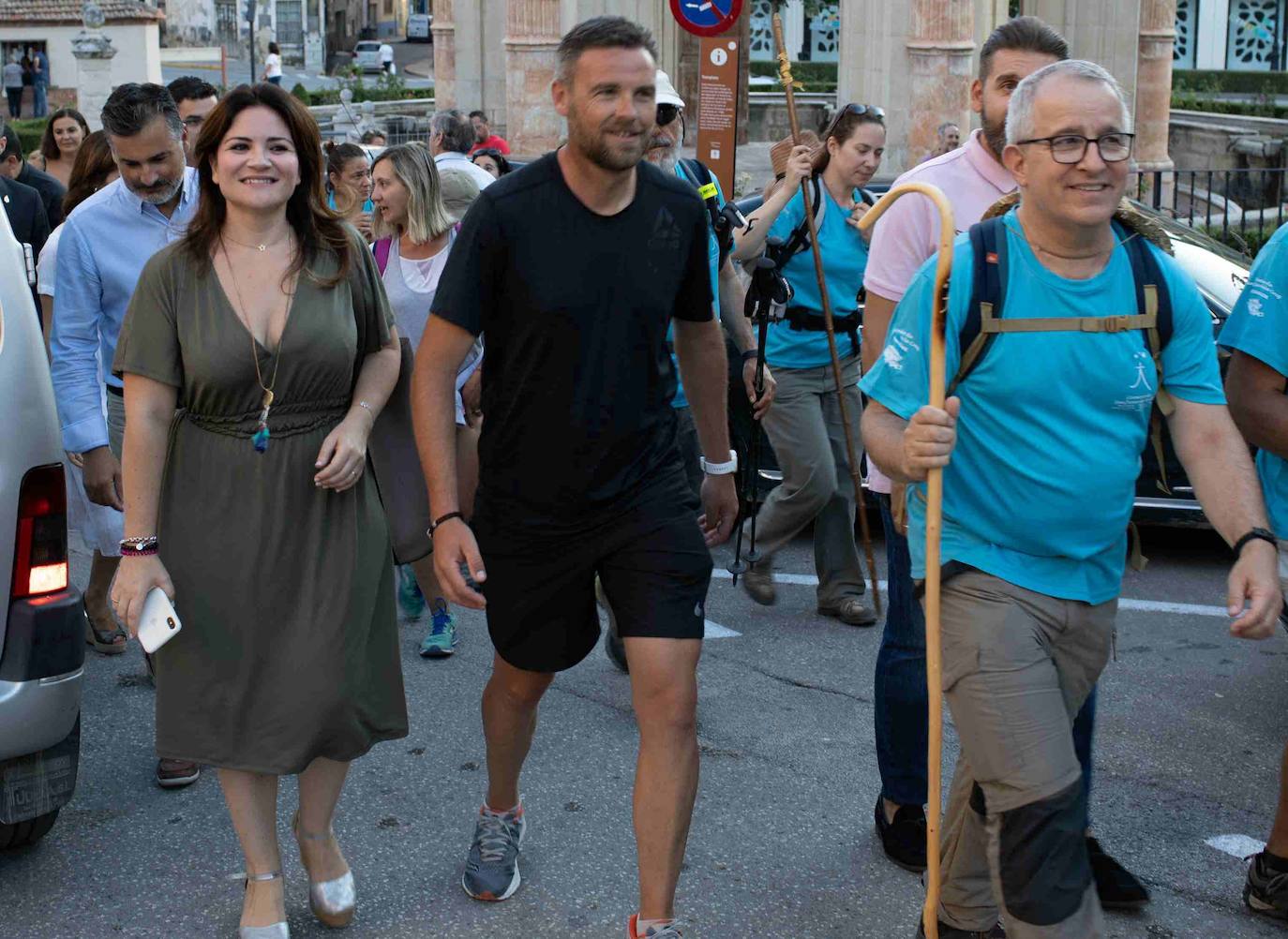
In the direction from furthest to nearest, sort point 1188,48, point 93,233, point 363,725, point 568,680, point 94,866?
point 1188,48 < point 568,680 < point 93,233 < point 94,866 < point 363,725

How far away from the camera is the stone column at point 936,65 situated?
24484 millimetres

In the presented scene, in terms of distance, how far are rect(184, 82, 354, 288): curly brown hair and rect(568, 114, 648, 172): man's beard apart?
695mm

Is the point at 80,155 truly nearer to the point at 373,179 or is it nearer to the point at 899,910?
the point at 373,179

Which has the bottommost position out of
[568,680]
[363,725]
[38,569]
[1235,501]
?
[568,680]

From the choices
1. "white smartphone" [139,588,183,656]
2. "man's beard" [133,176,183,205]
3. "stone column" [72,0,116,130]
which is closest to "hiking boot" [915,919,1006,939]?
"white smartphone" [139,588,183,656]

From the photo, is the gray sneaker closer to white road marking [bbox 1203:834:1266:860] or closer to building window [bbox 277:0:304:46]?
white road marking [bbox 1203:834:1266:860]

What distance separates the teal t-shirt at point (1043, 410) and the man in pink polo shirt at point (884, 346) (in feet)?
1.87

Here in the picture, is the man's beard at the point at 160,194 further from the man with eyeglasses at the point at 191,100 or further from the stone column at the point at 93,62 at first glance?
the stone column at the point at 93,62

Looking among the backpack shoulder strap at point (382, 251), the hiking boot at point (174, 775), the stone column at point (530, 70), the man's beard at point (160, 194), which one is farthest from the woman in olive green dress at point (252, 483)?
the stone column at point (530, 70)

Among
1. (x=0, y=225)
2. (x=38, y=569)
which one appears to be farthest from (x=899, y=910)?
(x=0, y=225)

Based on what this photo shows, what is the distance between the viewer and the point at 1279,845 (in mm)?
4234

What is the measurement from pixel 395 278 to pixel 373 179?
40cm

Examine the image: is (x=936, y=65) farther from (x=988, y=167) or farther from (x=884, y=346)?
(x=884, y=346)

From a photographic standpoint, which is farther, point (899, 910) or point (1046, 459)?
point (899, 910)
